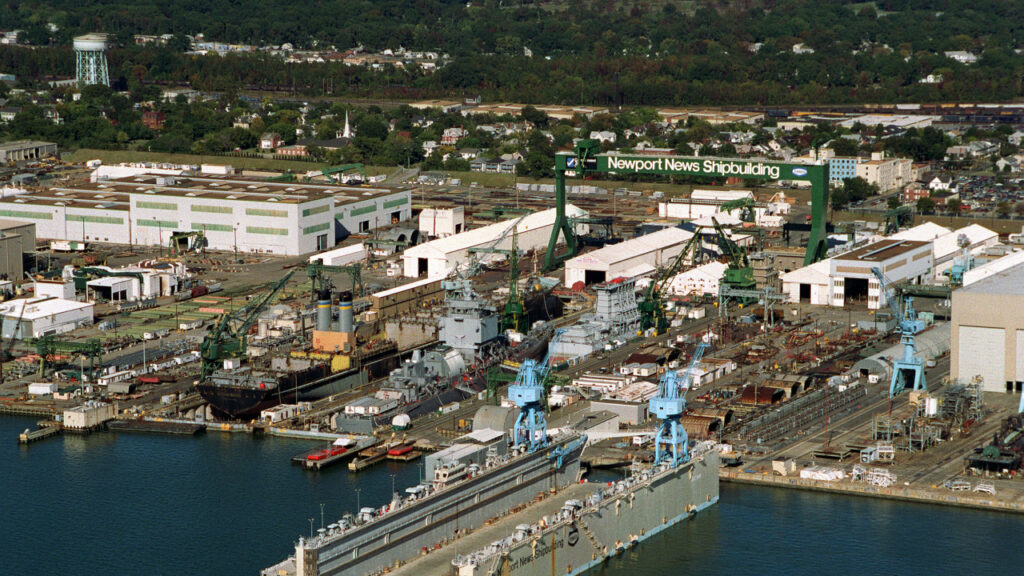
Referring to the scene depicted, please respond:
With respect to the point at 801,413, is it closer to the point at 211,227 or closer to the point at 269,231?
the point at 269,231

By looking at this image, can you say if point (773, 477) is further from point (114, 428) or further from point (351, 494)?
point (114, 428)

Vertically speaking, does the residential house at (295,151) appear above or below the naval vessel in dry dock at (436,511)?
above

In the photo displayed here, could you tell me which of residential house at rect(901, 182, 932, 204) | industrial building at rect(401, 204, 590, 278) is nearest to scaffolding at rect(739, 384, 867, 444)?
industrial building at rect(401, 204, 590, 278)

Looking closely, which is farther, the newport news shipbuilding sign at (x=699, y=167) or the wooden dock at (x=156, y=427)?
the newport news shipbuilding sign at (x=699, y=167)

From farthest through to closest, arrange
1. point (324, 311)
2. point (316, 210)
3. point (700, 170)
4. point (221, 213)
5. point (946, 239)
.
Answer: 1. point (221, 213)
2. point (316, 210)
3. point (946, 239)
4. point (700, 170)
5. point (324, 311)

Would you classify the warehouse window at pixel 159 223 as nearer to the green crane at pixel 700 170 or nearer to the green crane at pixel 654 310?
the green crane at pixel 700 170

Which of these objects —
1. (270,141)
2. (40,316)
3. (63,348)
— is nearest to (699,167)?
(40,316)

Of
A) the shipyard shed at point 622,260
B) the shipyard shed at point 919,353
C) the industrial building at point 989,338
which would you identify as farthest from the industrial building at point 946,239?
the industrial building at point 989,338
